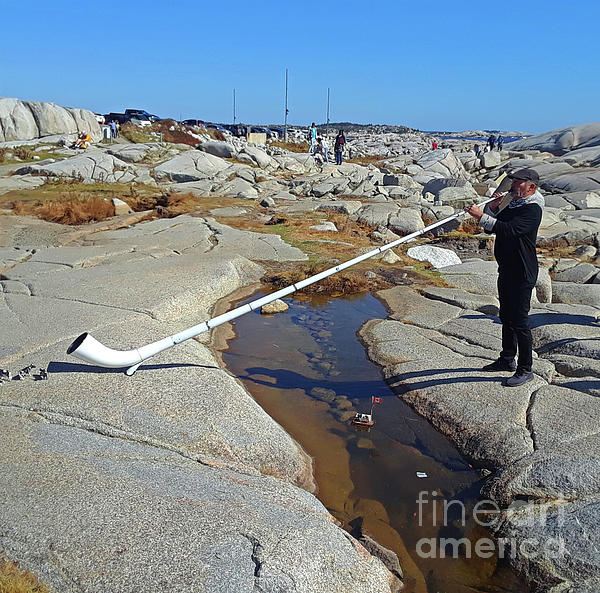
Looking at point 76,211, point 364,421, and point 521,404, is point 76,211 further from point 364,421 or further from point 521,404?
point 521,404

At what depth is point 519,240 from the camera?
550 cm

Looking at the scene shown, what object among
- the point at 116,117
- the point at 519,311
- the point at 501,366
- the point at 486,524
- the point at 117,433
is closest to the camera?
the point at 486,524

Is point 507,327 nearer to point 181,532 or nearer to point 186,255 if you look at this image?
point 181,532

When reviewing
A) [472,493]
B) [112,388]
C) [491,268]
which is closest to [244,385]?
[112,388]

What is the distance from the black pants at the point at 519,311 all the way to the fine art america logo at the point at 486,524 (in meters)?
1.80

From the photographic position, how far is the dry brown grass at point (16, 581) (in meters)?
2.71

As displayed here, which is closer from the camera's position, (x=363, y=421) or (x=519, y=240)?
(x=519, y=240)

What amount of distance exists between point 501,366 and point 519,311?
0.78 m

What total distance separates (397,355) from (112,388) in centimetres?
348

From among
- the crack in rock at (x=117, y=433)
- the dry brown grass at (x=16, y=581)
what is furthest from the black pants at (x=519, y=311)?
the dry brown grass at (x=16, y=581)

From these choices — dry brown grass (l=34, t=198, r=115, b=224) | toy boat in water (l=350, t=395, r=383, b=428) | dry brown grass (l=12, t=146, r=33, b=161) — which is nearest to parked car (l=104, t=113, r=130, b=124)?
dry brown grass (l=12, t=146, r=33, b=161)

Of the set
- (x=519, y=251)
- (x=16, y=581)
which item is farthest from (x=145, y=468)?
(x=519, y=251)

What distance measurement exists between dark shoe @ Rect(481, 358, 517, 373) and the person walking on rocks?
244 millimetres

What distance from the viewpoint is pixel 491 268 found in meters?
11.2
